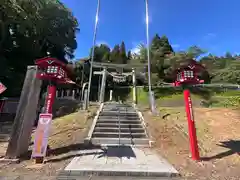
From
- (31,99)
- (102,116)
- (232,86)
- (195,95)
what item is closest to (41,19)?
(102,116)

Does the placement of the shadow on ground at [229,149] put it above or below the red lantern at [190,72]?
below

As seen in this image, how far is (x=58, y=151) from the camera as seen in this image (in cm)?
536

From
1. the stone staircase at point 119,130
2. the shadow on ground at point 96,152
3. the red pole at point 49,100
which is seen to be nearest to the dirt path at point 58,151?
the shadow on ground at point 96,152

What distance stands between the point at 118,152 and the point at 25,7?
17.6 meters

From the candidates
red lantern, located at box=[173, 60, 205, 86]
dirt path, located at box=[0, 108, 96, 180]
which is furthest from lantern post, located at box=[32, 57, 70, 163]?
red lantern, located at box=[173, 60, 205, 86]

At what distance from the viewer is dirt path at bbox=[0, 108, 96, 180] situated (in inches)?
153

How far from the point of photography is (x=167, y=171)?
3965 mm

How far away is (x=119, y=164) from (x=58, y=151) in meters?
2.09

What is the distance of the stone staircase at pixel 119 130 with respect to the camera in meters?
6.48

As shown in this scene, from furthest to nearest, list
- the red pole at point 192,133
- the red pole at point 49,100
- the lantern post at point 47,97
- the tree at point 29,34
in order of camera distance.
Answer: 1. the tree at point 29,34
2. the red pole at point 49,100
3. the red pole at point 192,133
4. the lantern post at point 47,97

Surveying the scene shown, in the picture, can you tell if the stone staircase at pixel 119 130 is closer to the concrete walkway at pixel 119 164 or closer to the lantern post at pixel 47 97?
the concrete walkway at pixel 119 164

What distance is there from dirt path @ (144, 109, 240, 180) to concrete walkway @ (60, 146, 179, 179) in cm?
45

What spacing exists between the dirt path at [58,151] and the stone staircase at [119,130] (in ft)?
1.66

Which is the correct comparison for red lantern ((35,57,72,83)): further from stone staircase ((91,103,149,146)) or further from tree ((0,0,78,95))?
tree ((0,0,78,95))
